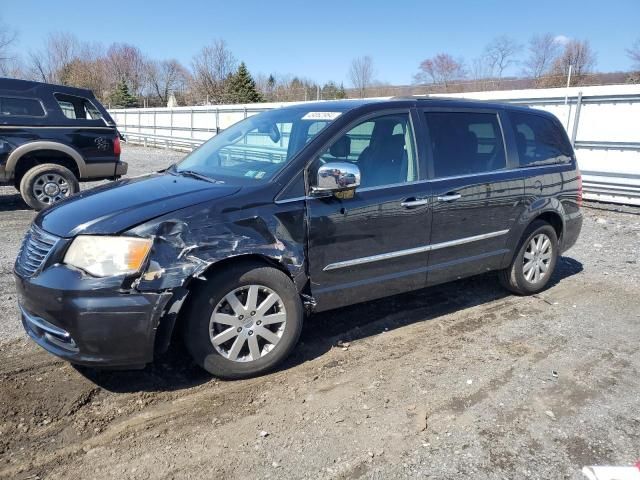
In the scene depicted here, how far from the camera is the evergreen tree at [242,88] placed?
1774 inches

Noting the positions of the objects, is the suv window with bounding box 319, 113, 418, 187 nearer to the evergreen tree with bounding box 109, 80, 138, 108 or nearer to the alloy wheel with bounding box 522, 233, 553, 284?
the alloy wheel with bounding box 522, 233, 553, 284

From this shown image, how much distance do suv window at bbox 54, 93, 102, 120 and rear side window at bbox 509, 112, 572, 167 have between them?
23.6 feet

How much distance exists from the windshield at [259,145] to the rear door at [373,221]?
28cm

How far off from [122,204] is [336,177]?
1385mm

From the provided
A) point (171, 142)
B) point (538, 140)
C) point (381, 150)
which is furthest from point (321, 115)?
point (171, 142)

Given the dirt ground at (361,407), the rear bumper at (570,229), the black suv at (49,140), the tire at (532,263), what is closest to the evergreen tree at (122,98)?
the black suv at (49,140)

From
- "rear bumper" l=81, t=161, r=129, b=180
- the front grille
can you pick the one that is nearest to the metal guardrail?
"rear bumper" l=81, t=161, r=129, b=180

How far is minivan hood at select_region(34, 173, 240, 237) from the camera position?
2.96m

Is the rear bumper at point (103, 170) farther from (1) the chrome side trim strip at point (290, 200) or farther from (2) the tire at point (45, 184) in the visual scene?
(1) the chrome side trim strip at point (290, 200)

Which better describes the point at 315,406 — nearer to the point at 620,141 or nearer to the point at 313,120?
the point at 313,120

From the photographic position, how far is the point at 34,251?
310cm

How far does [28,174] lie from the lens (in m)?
8.24

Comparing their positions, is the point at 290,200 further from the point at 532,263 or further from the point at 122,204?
the point at 532,263

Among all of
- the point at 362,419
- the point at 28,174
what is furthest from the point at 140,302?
the point at 28,174
